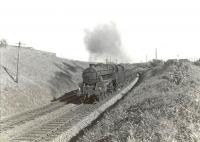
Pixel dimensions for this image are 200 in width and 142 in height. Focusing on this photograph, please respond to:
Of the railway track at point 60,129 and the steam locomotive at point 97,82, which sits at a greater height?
the steam locomotive at point 97,82

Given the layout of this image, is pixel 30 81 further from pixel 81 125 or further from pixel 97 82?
pixel 81 125

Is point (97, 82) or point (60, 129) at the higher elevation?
point (97, 82)

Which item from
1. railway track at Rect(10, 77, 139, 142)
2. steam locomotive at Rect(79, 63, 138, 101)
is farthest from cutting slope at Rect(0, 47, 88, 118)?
railway track at Rect(10, 77, 139, 142)

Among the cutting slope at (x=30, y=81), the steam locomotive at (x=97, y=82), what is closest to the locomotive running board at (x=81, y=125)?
the steam locomotive at (x=97, y=82)

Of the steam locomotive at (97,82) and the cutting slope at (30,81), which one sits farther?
the steam locomotive at (97,82)

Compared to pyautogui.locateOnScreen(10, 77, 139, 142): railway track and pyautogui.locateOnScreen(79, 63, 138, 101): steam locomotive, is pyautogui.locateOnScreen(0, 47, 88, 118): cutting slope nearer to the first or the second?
pyautogui.locateOnScreen(79, 63, 138, 101): steam locomotive

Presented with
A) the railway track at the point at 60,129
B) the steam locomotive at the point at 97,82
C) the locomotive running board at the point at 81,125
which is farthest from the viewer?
the steam locomotive at the point at 97,82

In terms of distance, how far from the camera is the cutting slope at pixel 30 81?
32625mm

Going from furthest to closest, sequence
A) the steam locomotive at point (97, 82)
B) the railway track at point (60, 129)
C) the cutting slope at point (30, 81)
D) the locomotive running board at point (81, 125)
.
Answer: the steam locomotive at point (97, 82)
the cutting slope at point (30, 81)
the locomotive running board at point (81, 125)
the railway track at point (60, 129)

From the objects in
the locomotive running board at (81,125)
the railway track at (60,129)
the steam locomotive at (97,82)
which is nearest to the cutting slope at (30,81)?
the steam locomotive at (97,82)

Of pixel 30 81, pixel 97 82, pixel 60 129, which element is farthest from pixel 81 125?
pixel 30 81

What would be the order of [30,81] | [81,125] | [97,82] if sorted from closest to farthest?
[81,125] → [97,82] → [30,81]

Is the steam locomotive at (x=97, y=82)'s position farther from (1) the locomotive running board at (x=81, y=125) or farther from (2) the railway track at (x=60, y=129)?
(2) the railway track at (x=60, y=129)

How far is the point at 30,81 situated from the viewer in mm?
41094
